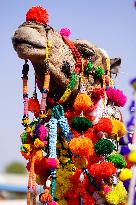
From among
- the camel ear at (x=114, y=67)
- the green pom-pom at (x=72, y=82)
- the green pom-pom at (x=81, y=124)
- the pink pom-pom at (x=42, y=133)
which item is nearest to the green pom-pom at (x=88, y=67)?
the green pom-pom at (x=72, y=82)

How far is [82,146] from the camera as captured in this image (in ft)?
13.3

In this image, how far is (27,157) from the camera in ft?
14.5

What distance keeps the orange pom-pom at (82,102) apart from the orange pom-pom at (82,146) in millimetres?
280

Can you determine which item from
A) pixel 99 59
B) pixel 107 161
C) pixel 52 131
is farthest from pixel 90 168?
pixel 99 59

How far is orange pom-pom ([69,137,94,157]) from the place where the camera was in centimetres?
407

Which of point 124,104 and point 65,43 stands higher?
point 65,43

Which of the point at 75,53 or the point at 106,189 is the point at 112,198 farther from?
the point at 75,53

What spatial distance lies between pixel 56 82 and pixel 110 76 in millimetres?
597

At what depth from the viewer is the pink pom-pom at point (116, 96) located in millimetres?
4512

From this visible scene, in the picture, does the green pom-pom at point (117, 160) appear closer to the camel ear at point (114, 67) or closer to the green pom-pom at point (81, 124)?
the green pom-pom at point (81, 124)

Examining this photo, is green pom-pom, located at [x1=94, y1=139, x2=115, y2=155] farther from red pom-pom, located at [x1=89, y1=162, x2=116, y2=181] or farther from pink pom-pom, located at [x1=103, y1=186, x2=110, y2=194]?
pink pom-pom, located at [x1=103, y1=186, x2=110, y2=194]

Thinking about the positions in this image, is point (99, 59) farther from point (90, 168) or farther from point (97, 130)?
point (90, 168)

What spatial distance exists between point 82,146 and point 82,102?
0.40 m

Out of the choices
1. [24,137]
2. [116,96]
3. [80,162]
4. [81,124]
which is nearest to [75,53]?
[116,96]
